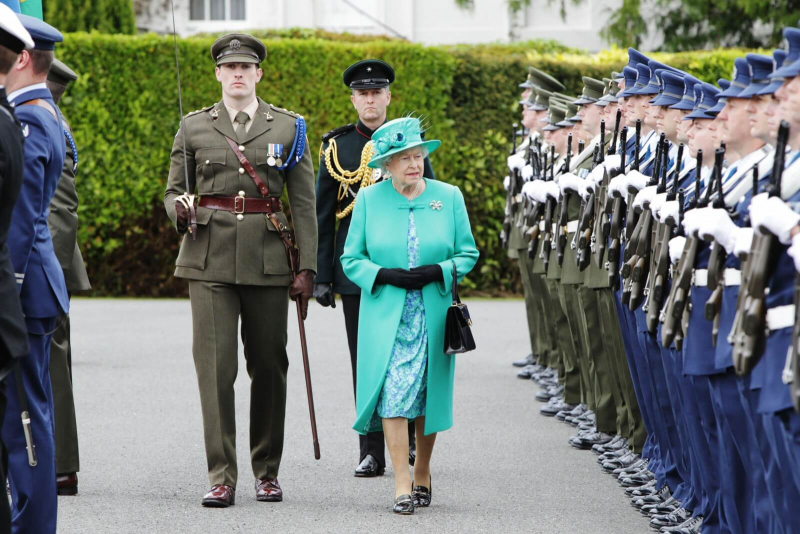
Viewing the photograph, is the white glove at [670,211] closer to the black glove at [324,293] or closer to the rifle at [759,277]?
the rifle at [759,277]

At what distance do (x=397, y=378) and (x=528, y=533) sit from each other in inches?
38.0

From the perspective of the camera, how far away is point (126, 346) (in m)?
12.5

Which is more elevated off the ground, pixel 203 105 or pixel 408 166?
pixel 408 166

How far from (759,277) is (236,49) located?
3219mm

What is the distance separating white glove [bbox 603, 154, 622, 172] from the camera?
271 inches

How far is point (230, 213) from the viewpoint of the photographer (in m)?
6.62

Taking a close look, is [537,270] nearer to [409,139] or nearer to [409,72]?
[409,139]

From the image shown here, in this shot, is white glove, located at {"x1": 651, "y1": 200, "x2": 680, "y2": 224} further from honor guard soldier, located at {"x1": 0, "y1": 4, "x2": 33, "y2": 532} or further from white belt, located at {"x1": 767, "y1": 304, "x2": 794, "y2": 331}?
honor guard soldier, located at {"x1": 0, "y1": 4, "x2": 33, "y2": 532}

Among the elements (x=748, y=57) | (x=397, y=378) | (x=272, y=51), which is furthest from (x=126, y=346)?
(x=748, y=57)

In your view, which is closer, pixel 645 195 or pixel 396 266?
pixel 645 195

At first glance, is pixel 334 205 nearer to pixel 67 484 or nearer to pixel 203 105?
pixel 67 484

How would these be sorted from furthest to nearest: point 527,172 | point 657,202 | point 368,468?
point 527,172 < point 368,468 < point 657,202

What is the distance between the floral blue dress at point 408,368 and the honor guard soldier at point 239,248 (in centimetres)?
56

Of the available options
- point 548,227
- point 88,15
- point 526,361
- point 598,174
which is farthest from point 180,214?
point 88,15
